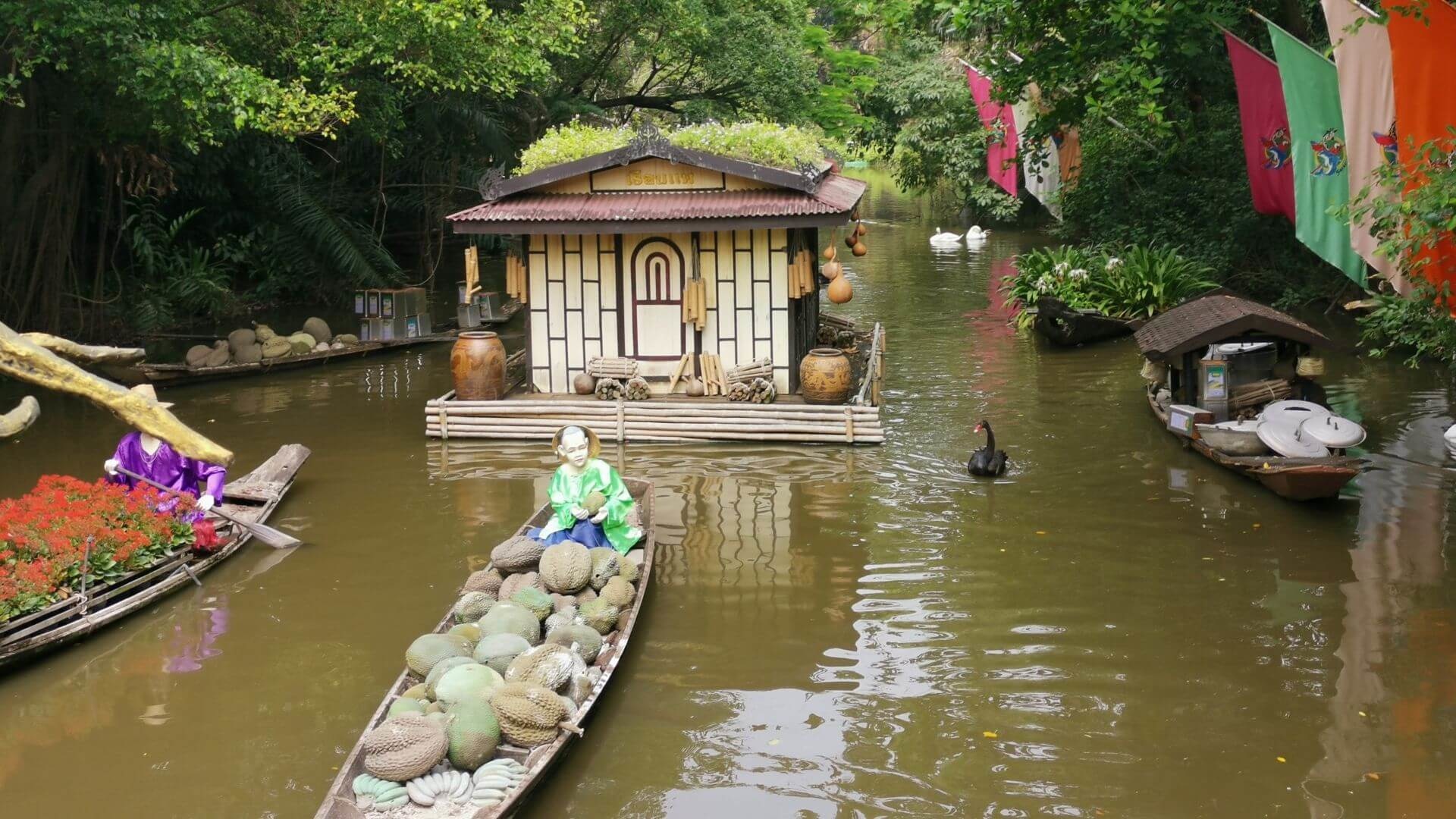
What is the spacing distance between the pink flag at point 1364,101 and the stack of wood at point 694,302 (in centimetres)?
776

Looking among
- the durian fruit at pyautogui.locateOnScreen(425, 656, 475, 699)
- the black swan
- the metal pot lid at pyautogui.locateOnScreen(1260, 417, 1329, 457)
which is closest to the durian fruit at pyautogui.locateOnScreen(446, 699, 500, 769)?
the durian fruit at pyautogui.locateOnScreen(425, 656, 475, 699)

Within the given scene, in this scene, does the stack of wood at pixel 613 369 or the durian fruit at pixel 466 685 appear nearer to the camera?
the durian fruit at pixel 466 685

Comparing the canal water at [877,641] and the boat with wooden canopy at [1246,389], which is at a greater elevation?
the boat with wooden canopy at [1246,389]

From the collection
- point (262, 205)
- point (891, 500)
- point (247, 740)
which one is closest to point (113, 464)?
point (247, 740)

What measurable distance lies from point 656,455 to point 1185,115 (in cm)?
1710

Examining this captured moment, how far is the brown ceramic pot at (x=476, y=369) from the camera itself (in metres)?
17.2

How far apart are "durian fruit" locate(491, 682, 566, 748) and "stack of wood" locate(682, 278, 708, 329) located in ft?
32.1

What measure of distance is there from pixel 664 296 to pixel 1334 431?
8.42m

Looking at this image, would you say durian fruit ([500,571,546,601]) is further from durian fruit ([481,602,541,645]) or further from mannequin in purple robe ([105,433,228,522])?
mannequin in purple robe ([105,433,228,522])

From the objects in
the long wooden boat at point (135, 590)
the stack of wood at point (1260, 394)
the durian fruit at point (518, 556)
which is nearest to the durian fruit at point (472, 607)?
the durian fruit at point (518, 556)

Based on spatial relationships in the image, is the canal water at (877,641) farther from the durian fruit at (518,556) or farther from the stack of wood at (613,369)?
the stack of wood at (613,369)

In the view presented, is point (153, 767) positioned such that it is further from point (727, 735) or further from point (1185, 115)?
point (1185, 115)

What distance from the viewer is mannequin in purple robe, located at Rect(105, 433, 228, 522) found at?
12.1 m

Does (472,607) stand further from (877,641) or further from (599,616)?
(877,641)
